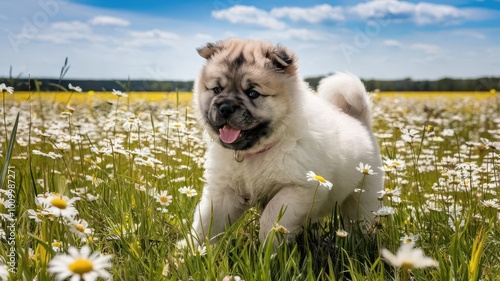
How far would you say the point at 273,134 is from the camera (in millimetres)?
2961

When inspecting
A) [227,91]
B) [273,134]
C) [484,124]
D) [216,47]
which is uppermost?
[216,47]

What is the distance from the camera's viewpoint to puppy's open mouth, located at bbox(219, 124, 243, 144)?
2932 millimetres

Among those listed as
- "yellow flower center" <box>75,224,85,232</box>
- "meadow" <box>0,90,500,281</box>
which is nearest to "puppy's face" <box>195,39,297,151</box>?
"meadow" <box>0,90,500,281</box>

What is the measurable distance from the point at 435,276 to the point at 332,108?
1556mm

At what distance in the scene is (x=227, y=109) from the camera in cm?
281

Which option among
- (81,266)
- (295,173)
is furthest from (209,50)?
(81,266)

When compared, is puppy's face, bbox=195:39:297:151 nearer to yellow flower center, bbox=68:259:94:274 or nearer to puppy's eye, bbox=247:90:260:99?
puppy's eye, bbox=247:90:260:99

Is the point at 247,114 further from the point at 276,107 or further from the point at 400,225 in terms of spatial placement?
the point at 400,225

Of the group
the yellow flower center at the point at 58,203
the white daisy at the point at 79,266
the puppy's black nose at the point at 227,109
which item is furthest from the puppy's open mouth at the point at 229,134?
the white daisy at the point at 79,266

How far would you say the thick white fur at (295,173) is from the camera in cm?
282

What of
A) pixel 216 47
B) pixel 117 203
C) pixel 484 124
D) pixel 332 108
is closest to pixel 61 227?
pixel 117 203

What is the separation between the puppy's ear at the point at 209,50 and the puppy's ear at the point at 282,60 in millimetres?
337

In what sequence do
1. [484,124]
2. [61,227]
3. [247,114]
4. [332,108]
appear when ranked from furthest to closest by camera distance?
[484,124], [332,108], [247,114], [61,227]

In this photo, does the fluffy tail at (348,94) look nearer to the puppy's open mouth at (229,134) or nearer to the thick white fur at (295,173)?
the thick white fur at (295,173)
